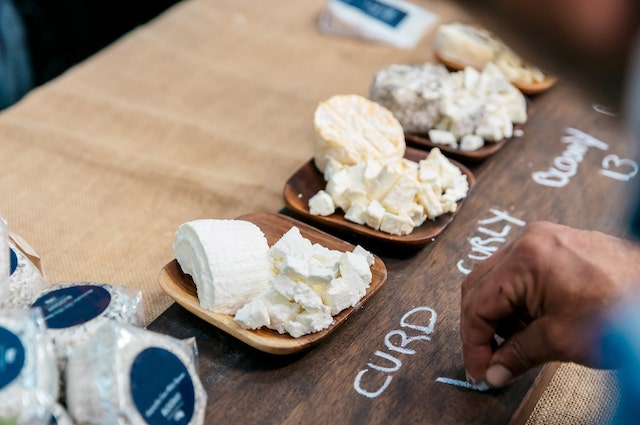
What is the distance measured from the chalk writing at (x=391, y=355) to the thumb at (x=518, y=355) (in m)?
0.13

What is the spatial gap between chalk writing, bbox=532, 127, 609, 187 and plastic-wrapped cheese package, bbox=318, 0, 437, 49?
1.79ft

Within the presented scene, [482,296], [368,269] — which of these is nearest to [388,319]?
[368,269]

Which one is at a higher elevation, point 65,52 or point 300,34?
point 300,34

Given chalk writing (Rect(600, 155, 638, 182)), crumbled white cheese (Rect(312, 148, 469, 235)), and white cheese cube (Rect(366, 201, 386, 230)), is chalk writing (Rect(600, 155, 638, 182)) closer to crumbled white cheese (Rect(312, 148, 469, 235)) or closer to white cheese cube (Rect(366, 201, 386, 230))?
crumbled white cheese (Rect(312, 148, 469, 235))

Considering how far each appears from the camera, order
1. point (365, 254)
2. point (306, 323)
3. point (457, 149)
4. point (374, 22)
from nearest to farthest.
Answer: point (306, 323), point (365, 254), point (457, 149), point (374, 22)

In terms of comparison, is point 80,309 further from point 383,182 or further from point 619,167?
point 619,167

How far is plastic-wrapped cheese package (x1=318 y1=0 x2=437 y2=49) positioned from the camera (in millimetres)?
1913

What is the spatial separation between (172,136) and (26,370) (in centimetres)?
87

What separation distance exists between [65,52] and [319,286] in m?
2.02

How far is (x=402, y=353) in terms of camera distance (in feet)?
3.30

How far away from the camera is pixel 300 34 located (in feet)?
6.36

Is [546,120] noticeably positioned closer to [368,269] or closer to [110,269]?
[368,269]

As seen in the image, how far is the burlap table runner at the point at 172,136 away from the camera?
1225mm

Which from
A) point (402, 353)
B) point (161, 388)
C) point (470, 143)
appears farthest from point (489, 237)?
point (161, 388)
